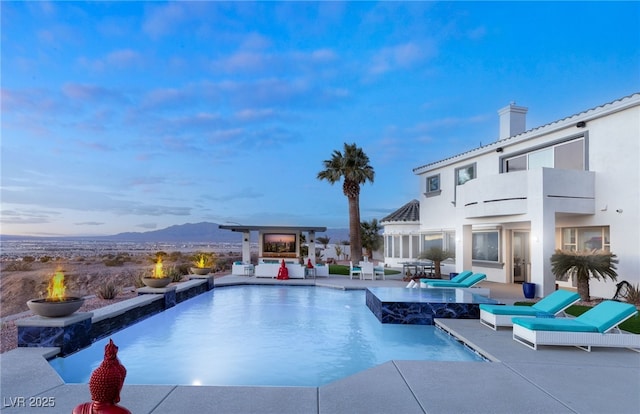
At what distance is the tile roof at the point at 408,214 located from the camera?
25709mm

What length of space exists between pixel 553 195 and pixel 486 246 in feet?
20.7

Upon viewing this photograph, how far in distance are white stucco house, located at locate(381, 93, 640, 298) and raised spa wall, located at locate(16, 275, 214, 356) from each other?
12340 mm

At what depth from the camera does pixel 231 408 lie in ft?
14.6

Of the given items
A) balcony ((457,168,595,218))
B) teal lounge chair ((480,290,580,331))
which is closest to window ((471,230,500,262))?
balcony ((457,168,595,218))

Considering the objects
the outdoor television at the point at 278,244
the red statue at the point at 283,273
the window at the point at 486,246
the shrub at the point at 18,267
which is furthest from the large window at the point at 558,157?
the shrub at the point at 18,267

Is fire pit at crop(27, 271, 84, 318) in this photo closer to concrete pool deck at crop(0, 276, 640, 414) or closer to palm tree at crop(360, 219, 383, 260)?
concrete pool deck at crop(0, 276, 640, 414)

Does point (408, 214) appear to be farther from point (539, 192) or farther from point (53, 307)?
point (53, 307)

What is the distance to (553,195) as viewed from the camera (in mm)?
13938

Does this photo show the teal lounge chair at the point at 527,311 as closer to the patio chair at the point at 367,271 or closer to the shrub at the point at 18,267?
the patio chair at the point at 367,271

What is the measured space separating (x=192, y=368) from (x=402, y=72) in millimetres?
21335

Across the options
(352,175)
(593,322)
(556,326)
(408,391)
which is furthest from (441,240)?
(408,391)

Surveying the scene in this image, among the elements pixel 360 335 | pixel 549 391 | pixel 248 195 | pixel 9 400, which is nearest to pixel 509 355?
pixel 549 391

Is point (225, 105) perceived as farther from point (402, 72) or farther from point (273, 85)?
point (402, 72)

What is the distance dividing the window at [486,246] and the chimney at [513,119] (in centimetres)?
478
